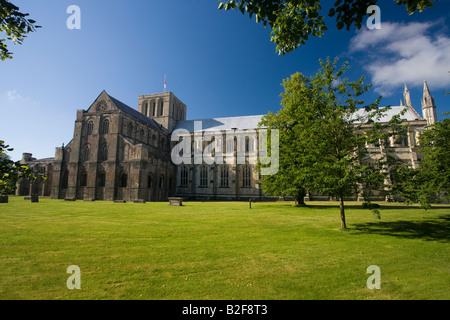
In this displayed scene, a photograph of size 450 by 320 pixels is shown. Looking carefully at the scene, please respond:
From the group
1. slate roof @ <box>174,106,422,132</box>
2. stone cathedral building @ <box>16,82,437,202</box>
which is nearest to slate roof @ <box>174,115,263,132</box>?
slate roof @ <box>174,106,422,132</box>

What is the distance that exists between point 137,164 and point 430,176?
32.5 metres

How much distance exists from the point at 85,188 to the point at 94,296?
3751 centimetres

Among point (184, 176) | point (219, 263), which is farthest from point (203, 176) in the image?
point (219, 263)

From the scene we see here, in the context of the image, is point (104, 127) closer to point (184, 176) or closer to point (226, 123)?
point (184, 176)

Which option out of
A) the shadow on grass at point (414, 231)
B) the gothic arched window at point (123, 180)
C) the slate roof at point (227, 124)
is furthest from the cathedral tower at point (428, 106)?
the gothic arched window at point (123, 180)

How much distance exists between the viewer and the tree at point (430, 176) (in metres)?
9.57

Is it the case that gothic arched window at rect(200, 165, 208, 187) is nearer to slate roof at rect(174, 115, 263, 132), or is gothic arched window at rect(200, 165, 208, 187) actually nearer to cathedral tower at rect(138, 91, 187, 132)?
slate roof at rect(174, 115, 263, 132)

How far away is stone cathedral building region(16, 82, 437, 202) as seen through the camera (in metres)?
34.5

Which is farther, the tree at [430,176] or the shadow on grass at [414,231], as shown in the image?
the tree at [430,176]

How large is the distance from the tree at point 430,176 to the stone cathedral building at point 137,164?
19769mm

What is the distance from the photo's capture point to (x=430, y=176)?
10.8m

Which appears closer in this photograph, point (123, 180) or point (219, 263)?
point (219, 263)

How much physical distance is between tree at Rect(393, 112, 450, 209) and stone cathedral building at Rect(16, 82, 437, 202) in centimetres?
1977

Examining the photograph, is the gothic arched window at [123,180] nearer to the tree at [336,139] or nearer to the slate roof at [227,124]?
the slate roof at [227,124]
